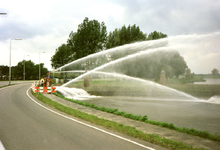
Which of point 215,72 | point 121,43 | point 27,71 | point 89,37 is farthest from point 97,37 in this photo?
point 27,71

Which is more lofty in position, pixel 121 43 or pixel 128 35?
pixel 128 35

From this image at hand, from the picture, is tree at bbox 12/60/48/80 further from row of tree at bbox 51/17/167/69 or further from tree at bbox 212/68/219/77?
tree at bbox 212/68/219/77

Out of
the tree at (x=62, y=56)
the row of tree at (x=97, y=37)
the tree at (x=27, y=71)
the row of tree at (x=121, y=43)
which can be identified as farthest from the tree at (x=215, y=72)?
the tree at (x=27, y=71)

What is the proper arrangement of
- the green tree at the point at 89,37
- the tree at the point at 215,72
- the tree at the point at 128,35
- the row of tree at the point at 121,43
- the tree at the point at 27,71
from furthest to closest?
the tree at the point at 27,71
the tree at the point at 128,35
the green tree at the point at 89,37
the row of tree at the point at 121,43
the tree at the point at 215,72

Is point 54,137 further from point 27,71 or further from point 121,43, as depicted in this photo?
point 27,71

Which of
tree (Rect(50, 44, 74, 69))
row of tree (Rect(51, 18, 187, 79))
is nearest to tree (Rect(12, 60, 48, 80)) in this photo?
tree (Rect(50, 44, 74, 69))

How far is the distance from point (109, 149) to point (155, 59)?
37957mm

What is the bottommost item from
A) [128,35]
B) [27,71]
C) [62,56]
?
[27,71]

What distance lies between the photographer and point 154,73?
47219 mm

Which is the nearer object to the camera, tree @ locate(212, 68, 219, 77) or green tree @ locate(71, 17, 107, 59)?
tree @ locate(212, 68, 219, 77)

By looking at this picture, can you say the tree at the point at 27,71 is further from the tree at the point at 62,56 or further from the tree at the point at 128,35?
the tree at the point at 128,35

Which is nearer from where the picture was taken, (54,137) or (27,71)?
(54,137)

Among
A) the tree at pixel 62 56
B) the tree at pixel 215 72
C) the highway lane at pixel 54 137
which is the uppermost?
the tree at pixel 62 56

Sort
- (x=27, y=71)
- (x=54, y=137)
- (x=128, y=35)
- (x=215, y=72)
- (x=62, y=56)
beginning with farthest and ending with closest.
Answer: (x=27, y=71) → (x=62, y=56) → (x=128, y=35) → (x=215, y=72) → (x=54, y=137)
